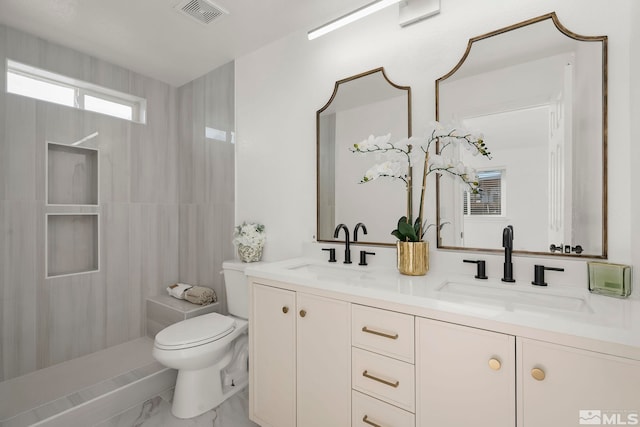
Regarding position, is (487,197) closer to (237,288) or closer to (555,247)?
(555,247)

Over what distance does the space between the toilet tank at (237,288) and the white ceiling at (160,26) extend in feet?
5.37

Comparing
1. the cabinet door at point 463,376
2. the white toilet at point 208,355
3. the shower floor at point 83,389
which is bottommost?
the shower floor at point 83,389

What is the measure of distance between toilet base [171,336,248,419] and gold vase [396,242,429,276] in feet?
4.56

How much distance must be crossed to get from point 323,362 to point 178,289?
1.89 m

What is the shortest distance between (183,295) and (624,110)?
2.97m

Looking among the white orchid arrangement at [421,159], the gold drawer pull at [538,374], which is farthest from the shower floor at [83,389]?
the gold drawer pull at [538,374]

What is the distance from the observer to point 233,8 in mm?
1852

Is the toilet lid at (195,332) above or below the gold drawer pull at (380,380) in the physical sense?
below

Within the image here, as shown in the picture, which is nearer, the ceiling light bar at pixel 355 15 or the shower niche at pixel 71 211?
the ceiling light bar at pixel 355 15

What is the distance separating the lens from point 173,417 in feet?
5.92

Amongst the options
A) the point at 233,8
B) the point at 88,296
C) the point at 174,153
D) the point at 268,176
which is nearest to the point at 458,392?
the point at 268,176

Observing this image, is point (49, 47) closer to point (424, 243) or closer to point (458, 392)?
point (424, 243)

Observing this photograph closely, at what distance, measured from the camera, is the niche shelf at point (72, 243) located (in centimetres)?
A: 228

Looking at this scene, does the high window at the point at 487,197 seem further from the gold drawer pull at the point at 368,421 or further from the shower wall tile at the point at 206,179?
the shower wall tile at the point at 206,179
